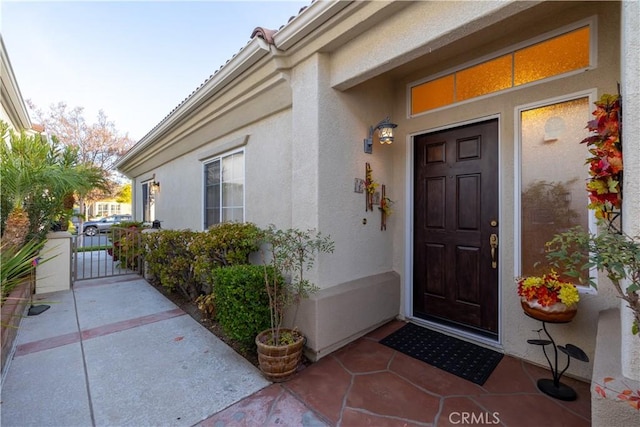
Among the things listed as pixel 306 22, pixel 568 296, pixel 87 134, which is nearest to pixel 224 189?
pixel 306 22

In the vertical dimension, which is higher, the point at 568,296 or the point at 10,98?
the point at 10,98

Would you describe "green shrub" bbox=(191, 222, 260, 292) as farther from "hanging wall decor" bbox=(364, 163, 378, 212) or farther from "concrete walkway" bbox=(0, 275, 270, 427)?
"hanging wall decor" bbox=(364, 163, 378, 212)

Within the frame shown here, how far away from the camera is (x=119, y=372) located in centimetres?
271

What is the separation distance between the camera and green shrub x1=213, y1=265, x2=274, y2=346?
2936 millimetres

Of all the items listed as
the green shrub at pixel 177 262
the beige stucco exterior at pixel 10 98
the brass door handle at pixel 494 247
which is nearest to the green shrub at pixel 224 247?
the green shrub at pixel 177 262

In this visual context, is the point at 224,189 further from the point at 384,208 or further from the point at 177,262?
the point at 384,208

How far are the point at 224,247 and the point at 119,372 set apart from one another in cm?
173

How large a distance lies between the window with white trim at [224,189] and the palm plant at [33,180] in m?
2.11

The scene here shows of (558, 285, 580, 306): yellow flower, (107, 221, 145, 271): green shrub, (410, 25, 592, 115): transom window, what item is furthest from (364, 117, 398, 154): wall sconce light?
(107, 221, 145, 271): green shrub

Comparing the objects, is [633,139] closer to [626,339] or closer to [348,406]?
[626,339]

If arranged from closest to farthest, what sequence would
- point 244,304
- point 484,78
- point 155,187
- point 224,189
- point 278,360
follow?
point 278,360, point 244,304, point 484,78, point 224,189, point 155,187

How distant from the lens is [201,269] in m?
3.95

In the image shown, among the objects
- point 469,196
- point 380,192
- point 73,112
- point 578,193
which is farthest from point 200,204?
point 73,112

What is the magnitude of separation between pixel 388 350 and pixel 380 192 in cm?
196
